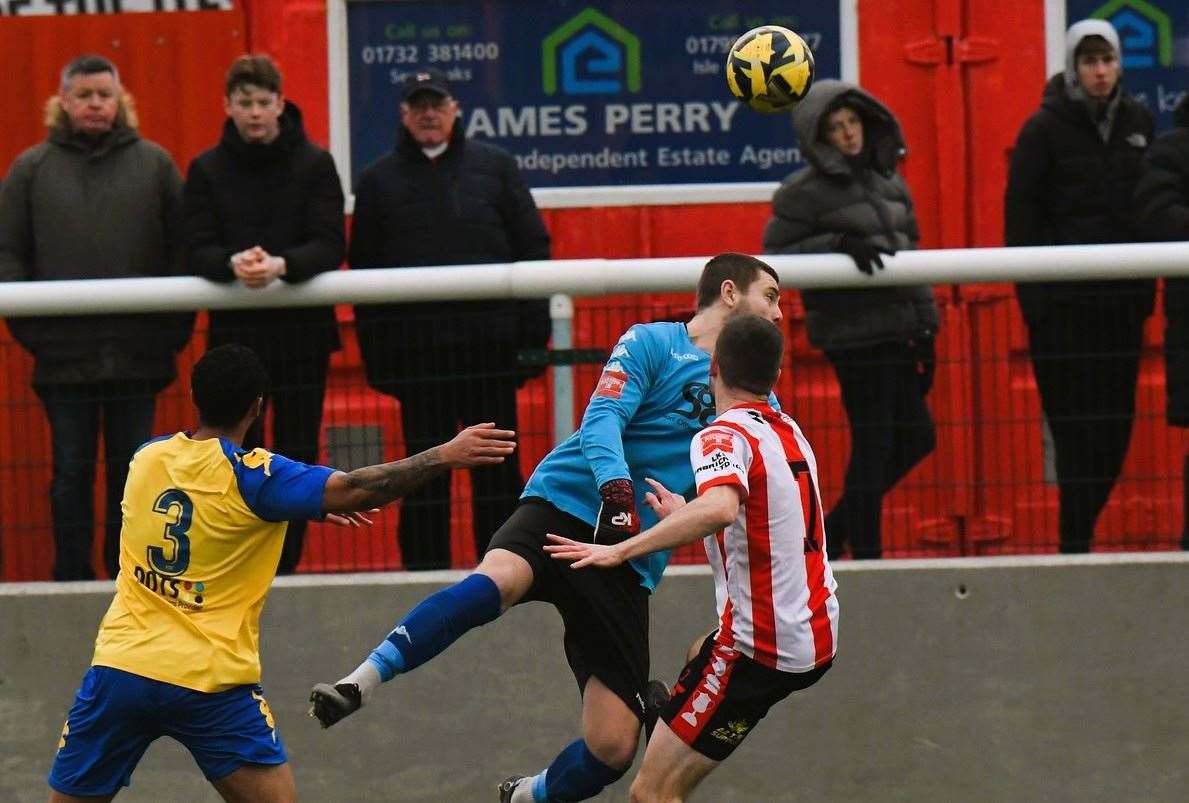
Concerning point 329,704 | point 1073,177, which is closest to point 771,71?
point 1073,177

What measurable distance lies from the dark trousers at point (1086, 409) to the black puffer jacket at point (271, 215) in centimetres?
293

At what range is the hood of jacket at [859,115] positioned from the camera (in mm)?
9188

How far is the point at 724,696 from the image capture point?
7121 millimetres

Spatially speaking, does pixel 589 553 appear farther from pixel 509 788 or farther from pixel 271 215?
pixel 271 215

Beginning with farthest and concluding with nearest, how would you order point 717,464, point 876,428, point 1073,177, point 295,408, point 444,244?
point 1073,177 < point 444,244 < point 295,408 < point 876,428 < point 717,464

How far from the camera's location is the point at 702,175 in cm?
1076

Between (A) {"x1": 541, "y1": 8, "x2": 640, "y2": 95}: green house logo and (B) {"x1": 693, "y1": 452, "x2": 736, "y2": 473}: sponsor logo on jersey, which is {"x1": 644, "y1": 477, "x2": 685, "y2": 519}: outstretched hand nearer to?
(B) {"x1": 693, "y1": 452, "x2": 736, "y2": 473}: sponsor logo on jersey

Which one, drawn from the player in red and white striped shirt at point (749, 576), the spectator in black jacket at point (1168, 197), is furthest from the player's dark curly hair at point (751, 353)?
the spectator in black jacket at point (1168, 197)

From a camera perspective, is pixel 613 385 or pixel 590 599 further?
pixel 590 599

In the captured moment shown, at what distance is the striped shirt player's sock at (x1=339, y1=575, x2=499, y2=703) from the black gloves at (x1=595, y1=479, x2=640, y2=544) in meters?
0.46

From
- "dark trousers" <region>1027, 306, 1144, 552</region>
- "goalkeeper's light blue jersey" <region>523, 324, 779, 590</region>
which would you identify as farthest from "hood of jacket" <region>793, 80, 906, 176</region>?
"goalkeeper's light blue jersey" <region>523, 324, 779, 590</region>

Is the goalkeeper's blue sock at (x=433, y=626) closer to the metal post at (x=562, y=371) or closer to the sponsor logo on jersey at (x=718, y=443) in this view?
the sponsor logo on jersey at (x=718, y=443)

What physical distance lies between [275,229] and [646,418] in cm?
223

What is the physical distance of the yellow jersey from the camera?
6.93m
